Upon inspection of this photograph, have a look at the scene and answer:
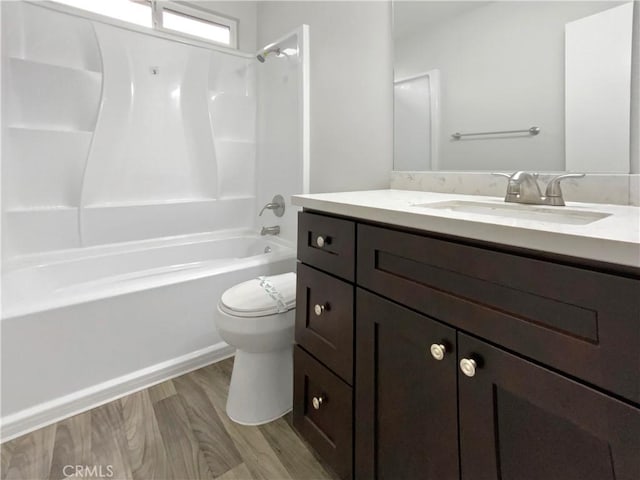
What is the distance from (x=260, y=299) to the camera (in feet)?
4.48

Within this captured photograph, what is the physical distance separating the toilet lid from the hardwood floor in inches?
18.6

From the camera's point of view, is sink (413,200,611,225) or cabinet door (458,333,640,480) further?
sink (413,200,611,225)

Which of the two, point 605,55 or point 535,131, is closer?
point 605,55

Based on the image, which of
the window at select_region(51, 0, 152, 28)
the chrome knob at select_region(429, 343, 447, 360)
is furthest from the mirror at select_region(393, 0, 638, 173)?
the window at select_region(51, 0, 152, 28)

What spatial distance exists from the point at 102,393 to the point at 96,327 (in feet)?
0.97

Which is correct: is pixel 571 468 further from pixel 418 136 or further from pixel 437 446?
pixel 418 136

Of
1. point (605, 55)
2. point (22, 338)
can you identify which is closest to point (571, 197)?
point (605, 55)

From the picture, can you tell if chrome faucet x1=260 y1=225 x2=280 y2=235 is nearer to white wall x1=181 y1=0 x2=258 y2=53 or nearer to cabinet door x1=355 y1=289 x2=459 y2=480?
white wall x1=181 y1=0 x2=258 y2=53

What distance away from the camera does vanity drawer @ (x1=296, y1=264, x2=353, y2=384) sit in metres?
0.96

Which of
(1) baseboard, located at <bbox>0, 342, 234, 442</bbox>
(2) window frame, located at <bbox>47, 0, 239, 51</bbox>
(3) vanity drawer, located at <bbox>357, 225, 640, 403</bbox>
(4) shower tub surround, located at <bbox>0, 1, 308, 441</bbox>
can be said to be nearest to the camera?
(3) vanity drawer, located at <bbox>357, 225, 640, 403</bbox>

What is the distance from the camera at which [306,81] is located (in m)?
2.04

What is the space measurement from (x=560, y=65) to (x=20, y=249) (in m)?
2.59

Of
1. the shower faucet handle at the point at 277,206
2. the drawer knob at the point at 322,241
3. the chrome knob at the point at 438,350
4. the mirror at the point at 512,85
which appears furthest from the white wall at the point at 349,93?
the chrome knob at the point at 438,350

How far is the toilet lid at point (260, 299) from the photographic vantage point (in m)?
1.31
